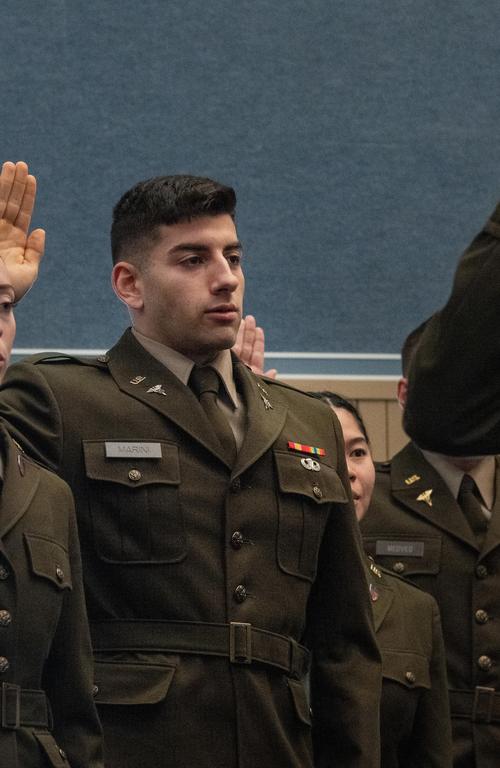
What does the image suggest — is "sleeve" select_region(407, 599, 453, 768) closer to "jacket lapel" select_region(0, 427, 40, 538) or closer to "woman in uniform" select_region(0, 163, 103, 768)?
"woman in uniform" select_region(0, 163, 103, 768)

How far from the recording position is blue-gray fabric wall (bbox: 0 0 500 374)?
4758 millimetres

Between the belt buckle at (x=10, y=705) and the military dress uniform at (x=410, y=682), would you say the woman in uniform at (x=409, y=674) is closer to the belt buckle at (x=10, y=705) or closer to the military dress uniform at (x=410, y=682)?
the military dress uniform at (x=410, y=682)

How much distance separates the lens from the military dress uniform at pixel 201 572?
7.72 feet

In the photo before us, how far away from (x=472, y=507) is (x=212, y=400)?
100 cm

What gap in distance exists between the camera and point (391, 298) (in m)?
4.95

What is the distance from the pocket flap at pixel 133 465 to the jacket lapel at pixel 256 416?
114mm

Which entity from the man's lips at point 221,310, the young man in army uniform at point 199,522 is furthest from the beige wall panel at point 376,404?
the man's lips at point 221,310

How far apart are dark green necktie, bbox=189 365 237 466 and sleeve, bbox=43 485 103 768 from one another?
0.47 meters

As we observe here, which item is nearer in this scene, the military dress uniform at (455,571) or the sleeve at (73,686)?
the sleeve at (73,686)

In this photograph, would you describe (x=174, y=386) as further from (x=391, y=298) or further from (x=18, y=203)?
(x=391, y=298)

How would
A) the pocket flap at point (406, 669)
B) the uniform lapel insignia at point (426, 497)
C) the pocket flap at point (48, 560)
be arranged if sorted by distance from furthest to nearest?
1. the uniform lapel insignia at point (426, 497)
2. the pocket flap at point (406, 669)
3. the pocket flap at point (48, 560)

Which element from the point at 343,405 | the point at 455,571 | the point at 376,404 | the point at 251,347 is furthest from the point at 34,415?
the point at 376,404

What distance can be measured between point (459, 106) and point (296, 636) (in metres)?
2.96

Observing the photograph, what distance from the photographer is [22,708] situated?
2.00 m
